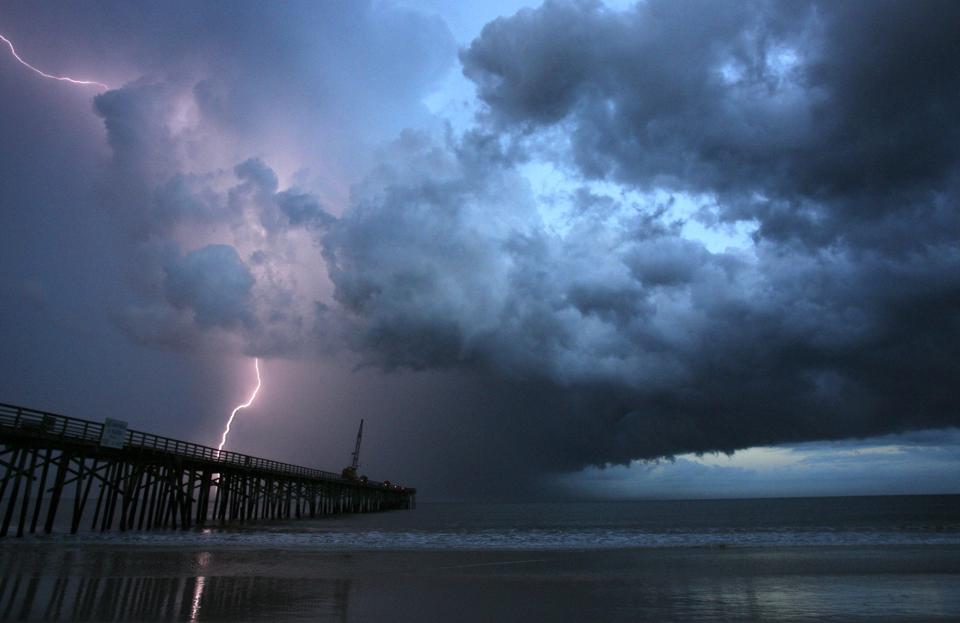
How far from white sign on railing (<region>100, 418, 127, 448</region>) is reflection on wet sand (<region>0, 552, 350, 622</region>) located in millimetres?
15248

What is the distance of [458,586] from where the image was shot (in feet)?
48.8

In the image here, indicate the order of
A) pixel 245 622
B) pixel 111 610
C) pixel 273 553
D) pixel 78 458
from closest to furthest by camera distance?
1. pixel 245 622
2. pixel 111 610
3. pixel 273 553
4. pixel 78 458

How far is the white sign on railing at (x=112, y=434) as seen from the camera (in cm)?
2842

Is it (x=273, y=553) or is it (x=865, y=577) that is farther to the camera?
(x=273, y=553)

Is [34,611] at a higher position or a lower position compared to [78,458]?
lower

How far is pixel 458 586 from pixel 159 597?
7.09m

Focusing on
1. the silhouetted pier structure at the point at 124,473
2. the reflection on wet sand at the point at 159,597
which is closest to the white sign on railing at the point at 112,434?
the silhouetted pier structure at the point at 124,473

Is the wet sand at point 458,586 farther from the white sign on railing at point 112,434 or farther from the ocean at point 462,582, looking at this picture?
the white sign on railing at point 112,434

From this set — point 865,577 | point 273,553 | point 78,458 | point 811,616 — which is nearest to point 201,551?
point 273,553

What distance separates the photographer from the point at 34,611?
35.4 ft

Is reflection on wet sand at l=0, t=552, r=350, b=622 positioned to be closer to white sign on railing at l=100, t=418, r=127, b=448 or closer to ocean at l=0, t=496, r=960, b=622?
ocean at l=0, t=496, r=960, b=622

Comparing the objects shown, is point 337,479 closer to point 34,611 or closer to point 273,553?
point 273,553

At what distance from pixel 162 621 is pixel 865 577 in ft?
61.6

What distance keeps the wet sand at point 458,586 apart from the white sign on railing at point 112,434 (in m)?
6.23
